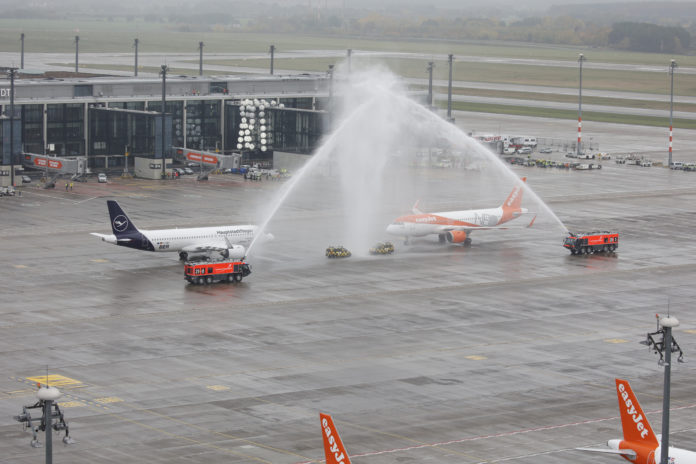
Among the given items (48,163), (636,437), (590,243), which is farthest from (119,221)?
(636,437)

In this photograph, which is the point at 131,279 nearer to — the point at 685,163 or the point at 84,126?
the point at 84,126

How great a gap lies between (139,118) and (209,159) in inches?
453

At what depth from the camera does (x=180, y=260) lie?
4321 inches

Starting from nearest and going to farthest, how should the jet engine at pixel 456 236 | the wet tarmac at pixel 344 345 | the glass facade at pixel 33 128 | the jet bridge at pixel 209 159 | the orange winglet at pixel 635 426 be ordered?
the orange winglet at pixel 635 426, the wet tarmac at pixel 344 345, the jet engine at pixel 456 236, the glass facade at pixel 33 128, the jet bridge at pixel 209 159

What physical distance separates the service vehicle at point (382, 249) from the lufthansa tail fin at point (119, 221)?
21.6 m

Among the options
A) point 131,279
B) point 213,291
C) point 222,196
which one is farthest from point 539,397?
point 222,196

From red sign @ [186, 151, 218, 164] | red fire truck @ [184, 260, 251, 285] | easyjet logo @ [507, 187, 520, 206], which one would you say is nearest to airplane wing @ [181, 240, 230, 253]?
red fire truck @ [184, 260, 251, 285]

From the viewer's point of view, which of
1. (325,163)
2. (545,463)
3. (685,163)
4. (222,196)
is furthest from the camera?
(685,163)

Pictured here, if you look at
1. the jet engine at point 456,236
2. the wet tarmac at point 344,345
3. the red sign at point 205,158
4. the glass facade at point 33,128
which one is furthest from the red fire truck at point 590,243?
the glass facade at point 33,128

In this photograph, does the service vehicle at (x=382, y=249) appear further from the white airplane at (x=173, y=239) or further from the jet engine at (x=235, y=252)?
the jet engine at (x=235, y=252)

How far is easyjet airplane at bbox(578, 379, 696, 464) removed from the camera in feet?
160

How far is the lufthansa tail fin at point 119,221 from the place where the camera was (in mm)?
105438

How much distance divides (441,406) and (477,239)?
2320 inches

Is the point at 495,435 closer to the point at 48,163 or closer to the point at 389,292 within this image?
the point at 389,292
